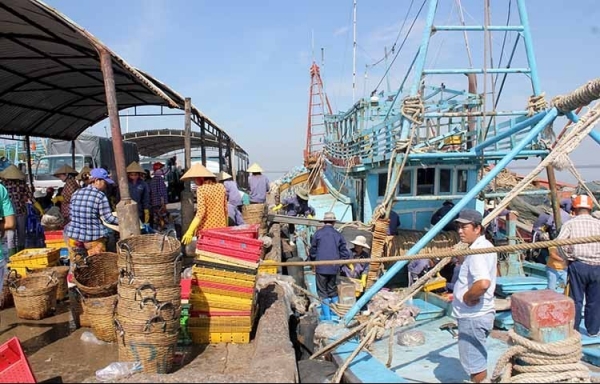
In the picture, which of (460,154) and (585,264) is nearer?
(585,264)

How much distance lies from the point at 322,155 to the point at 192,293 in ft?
43.1

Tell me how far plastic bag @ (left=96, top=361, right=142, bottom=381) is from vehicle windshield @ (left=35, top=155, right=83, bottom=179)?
59.4ft

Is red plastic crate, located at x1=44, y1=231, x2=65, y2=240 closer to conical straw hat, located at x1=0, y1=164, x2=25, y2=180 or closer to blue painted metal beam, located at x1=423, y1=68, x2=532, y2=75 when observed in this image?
conical straw hat, located at x1=0, y1=164, x2=25, y2=180

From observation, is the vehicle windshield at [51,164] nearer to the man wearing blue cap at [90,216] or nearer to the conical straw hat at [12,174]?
the conical straw hat at [12,174]

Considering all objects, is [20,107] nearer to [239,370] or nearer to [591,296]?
[239,370]

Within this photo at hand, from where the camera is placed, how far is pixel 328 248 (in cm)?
694

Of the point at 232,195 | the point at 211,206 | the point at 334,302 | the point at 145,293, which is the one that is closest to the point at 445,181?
the point at 334,302

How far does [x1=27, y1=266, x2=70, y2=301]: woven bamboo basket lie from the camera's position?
571cm

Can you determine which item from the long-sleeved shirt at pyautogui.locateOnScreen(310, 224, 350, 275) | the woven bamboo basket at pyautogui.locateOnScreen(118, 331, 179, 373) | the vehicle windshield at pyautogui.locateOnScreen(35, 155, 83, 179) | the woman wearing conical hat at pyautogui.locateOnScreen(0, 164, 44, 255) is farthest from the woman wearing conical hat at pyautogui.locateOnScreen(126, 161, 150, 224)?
the vehicle windshield at pyautogui.locateOnScreen(35, 155, 83, 179)

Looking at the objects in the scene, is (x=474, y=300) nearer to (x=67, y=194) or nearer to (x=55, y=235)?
(x=55, y=235)

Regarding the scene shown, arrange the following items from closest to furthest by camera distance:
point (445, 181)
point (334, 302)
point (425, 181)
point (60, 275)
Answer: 1. point (60, 275)
2. point (334, 302)
3. point (425, 181)
4. point (445, 181)

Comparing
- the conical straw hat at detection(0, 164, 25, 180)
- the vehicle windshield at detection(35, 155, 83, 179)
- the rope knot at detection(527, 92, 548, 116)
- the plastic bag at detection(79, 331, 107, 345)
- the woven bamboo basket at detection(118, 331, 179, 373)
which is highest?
the rope knot at detection(527, 92, 548, 116)

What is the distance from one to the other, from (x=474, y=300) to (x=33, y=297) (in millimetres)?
5084

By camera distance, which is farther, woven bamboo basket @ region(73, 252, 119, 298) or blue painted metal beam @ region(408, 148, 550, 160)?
blue painted metal beam @ region(408, 148, 550, 160)
